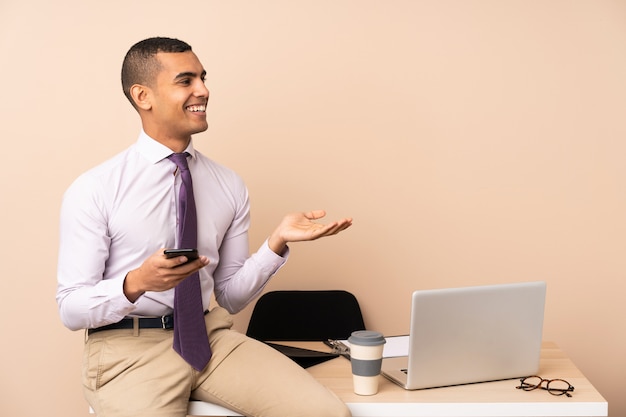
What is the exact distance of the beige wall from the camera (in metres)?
3.46

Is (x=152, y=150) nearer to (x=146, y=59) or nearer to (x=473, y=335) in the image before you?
(x=146, y=59)

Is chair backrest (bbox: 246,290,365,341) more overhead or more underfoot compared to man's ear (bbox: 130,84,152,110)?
more underfoot

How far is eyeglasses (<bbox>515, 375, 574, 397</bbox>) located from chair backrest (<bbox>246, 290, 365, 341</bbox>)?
113 centimetres

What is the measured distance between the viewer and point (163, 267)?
6.64 feet

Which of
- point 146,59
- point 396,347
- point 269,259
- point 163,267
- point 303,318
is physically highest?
point 146,59

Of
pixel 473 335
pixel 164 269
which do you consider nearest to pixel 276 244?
pixel 164 269

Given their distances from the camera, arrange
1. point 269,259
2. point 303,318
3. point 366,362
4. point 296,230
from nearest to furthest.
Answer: point 366,362 < point 296,230 < point 269,259 < point 303,318

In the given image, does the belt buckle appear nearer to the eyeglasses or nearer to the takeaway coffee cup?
the takeaway coffee cup

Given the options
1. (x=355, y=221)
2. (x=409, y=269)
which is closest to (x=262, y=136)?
(x=355, y=221)

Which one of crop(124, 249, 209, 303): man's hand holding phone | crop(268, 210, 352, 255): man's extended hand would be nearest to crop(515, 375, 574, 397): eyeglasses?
crop(268, 210, 352, 255): man's extended hand

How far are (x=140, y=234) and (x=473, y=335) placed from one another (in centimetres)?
105

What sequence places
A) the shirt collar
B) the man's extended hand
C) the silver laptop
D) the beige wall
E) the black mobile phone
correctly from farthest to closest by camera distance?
the beige wall, the shirt collar, the man's extended hand, the silver laptop, the black mobile phone

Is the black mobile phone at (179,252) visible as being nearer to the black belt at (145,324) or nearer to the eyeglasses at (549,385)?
the black belt at (145,324)

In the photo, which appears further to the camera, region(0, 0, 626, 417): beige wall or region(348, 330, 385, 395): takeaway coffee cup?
region(0, 0, 626, 417): beige wall
